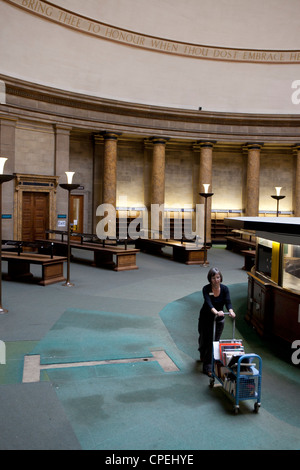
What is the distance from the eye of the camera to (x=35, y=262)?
1086 cm

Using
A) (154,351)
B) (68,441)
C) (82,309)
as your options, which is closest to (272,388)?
(154,351)

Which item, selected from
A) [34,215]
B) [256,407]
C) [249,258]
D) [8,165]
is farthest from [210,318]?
[34,215]

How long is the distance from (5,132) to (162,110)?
804 centimetres

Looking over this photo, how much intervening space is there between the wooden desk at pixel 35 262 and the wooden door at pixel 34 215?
20.6ft

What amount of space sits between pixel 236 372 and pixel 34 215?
15269 millimetres

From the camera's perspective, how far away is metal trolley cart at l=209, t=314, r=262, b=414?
442cm

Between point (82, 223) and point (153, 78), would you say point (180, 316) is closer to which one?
point (82, 223)

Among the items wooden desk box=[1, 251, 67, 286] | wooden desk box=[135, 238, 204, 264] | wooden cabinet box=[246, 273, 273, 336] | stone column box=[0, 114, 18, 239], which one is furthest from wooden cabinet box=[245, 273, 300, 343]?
stone column box=[0, 114, 18, 239]

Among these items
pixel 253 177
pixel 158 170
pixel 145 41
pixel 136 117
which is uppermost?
pixel 145 41

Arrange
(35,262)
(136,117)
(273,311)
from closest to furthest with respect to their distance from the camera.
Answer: (273,311), (35,262), (136,117)

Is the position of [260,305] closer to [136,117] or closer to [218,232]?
[136,117]

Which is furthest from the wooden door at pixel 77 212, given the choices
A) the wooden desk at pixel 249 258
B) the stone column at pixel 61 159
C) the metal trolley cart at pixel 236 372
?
the metal trolley cart at pixel 236 372

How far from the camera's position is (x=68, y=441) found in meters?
3.75

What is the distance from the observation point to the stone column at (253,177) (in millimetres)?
21781
